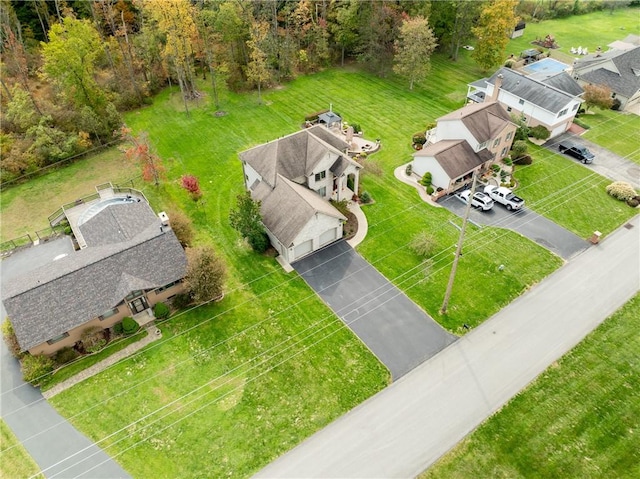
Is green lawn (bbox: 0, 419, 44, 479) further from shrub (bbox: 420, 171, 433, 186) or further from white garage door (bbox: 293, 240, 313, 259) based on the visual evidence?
shrub (bbox: 420, 171, 433, 186)

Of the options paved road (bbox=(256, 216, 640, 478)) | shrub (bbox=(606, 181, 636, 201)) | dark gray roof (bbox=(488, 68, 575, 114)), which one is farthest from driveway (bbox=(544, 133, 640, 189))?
paved road (bbox=(256, 216, 640, 478))

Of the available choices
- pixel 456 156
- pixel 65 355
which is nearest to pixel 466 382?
pixel 456 156

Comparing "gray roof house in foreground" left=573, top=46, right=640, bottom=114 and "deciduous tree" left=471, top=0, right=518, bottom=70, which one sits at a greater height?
"deciduous tree" left=471, top=0, right=518, bottom=70

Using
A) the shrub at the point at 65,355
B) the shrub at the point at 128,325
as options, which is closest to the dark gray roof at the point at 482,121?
the shrub at the point at 128,325

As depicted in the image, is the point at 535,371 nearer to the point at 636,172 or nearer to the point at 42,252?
the point at 636,172

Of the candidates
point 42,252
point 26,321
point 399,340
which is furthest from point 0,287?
point 399,340

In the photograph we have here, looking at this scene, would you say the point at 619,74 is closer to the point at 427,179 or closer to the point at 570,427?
the point at 427,179
